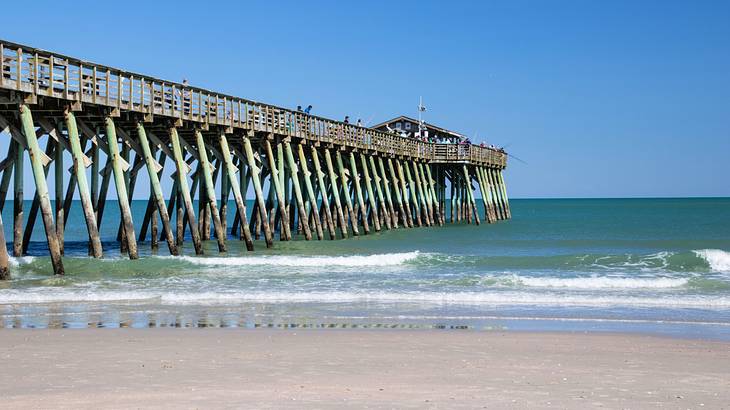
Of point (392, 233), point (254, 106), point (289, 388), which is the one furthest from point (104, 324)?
point (392, 233)

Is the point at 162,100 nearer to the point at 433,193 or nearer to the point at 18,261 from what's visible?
the point at 18,261

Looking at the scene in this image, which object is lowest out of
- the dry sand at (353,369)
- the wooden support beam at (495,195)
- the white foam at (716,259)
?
the dry sand at (353,369)

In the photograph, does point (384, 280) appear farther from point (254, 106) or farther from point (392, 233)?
point (392, 233)

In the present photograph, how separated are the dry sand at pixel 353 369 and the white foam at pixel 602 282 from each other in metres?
7.48

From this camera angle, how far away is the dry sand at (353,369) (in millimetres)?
7605

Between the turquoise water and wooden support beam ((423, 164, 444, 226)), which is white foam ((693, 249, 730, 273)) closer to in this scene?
the turquoise water

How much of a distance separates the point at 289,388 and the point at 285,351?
2.25 meters

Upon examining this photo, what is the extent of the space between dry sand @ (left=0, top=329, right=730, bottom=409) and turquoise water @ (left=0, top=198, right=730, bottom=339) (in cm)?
133

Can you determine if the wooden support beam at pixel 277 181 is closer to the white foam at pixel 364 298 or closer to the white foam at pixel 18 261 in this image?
the white foam at pixel 18 261

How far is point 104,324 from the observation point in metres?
12.7

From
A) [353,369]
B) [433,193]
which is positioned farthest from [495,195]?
[353,369]

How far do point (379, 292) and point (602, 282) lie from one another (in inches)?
208

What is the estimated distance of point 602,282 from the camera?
19.7m

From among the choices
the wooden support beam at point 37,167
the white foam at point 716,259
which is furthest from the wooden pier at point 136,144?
the white foam at point 716,259
